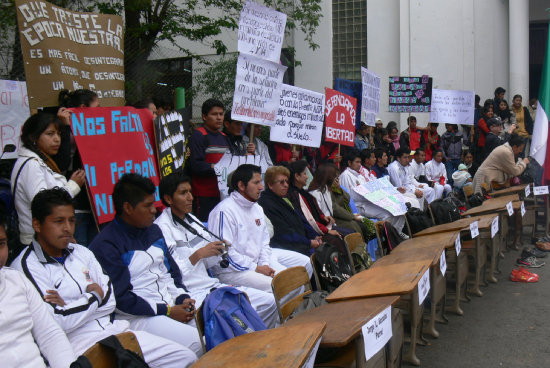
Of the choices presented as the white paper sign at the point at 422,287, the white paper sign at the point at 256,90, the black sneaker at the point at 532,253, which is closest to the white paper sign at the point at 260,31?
the white paper sign at the point at 256,90

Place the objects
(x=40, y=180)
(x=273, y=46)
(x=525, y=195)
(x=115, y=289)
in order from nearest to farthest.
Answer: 1. (x=115, y=289)
2. (x=40, y=180)
3. (x=273, y=46)
4. (x=525, y=195)

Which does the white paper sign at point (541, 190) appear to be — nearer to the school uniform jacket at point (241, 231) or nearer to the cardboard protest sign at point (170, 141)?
the school uniform jacket at point (241, 231)

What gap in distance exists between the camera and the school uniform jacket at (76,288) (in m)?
3.07

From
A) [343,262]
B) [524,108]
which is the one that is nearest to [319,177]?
[343,262]

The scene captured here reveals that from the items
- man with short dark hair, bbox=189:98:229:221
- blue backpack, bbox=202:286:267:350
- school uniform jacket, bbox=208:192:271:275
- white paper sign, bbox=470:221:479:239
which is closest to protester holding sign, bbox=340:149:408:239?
white paper sign, bbox=470:221:479:239

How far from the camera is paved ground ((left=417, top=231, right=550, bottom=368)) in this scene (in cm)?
482

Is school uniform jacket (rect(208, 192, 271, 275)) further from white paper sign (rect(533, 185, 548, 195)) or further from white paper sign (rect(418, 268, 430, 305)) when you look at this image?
white paper sign (rect(533, 185, 548, 195))

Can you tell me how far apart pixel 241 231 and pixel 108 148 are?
136cm

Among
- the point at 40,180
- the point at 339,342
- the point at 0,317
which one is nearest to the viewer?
the point at 0,317

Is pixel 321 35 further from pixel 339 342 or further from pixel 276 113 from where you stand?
pixel 339 342

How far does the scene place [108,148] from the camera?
16.2ft

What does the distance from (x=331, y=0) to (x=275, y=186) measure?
44.3 ft

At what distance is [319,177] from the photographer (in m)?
7.39

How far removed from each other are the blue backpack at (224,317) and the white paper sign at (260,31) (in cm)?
373
